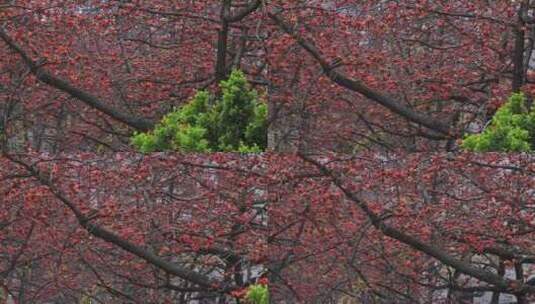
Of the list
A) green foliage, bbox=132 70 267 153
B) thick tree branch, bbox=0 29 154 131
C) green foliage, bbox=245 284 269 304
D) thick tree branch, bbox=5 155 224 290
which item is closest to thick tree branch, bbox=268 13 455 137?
green foliage, bbox=132 70 267 153

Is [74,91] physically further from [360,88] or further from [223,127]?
[360,88]

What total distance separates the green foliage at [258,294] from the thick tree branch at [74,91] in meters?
1.21

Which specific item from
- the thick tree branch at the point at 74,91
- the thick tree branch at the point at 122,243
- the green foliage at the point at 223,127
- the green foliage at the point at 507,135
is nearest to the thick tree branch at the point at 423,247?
the green foliage at the point at 223,127

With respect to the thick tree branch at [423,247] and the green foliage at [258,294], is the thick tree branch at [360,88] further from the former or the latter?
the green foliage at [258,294]

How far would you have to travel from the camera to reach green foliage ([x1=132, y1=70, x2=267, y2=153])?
504 centimetres

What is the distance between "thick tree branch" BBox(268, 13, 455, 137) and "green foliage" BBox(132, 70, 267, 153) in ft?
1.16

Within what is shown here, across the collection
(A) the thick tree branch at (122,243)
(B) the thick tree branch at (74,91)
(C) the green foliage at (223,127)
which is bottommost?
(A) the thick tree branch at (122,243)

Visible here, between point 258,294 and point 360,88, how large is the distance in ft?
3.91

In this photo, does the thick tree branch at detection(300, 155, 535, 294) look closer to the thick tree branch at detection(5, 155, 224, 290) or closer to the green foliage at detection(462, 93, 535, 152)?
the green foliage at detection(462, 93, 535, 152)

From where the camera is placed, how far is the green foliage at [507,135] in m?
4.84

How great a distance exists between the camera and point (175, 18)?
6152 millimetres

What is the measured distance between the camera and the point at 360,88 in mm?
5297

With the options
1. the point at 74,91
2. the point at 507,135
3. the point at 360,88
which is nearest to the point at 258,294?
the point at 360,88

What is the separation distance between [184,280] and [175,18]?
1.70 metres
